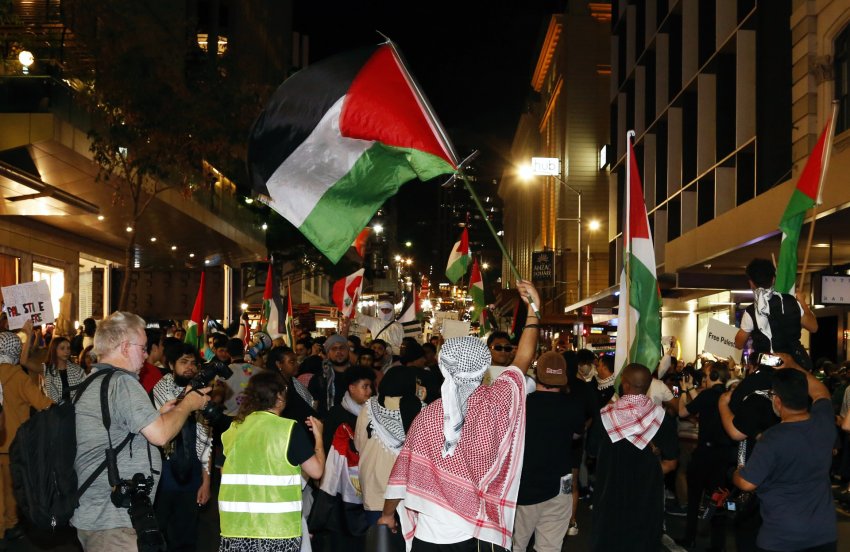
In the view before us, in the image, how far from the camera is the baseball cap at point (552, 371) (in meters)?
8.02

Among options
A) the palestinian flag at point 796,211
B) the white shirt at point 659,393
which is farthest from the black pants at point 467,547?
the white shirt at point 659,393

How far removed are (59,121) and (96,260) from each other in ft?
46.2

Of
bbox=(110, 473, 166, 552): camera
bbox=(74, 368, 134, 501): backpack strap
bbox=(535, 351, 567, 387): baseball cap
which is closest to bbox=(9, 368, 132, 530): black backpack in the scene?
bbox=(74, 368, 134, 501): backpack strap

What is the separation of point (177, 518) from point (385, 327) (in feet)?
40.5

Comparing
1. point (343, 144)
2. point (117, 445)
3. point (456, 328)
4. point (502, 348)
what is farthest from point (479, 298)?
point (117, 445)

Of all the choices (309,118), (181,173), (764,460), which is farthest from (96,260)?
(764,460)

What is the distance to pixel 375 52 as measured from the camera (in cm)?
733

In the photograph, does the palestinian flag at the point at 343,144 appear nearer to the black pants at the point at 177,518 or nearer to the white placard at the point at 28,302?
the black pants at the point at 177,518

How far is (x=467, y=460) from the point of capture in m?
5.75

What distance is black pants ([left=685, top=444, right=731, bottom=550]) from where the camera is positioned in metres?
10.1

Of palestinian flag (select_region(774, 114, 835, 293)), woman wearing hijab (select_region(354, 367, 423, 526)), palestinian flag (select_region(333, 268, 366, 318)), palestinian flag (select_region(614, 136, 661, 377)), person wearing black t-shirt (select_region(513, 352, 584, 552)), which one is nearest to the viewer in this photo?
palestinian flag (select_region(774, 114, 835, 293))

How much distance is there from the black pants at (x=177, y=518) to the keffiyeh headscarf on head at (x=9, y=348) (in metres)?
2.85

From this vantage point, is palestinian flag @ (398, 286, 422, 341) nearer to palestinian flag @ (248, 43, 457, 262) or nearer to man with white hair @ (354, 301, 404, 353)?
man with white hair @ (354, 301, 404, 353)

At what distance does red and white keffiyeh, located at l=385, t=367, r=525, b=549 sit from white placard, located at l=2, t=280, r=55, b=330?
26.6 ft
